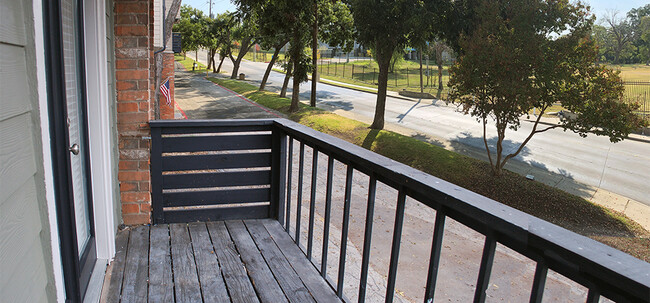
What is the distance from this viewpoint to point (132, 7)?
314 cm

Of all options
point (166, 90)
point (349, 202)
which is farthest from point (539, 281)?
point (166, 90)

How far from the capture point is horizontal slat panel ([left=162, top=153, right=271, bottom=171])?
11.1 feet

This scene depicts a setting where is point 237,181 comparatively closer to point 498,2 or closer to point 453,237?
point 453,237

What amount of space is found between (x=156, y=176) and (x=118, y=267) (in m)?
0.82

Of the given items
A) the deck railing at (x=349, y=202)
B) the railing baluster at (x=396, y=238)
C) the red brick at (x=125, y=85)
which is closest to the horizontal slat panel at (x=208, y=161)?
the deck railing at (x=349, y=202)

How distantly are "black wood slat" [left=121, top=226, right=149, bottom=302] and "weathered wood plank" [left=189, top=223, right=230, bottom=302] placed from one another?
0.30m

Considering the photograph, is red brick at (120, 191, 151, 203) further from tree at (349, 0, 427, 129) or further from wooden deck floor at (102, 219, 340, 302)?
tree at (349, 0, 427, 129)

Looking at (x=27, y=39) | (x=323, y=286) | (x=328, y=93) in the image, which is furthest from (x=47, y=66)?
(x=328, y=93)

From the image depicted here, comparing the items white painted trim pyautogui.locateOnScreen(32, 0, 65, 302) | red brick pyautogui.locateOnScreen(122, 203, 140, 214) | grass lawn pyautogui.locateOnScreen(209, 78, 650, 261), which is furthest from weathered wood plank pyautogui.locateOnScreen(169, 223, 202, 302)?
grass lawn pyautogui.locateOnScreen(209, 78, 650, 261)

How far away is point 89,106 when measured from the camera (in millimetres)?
2584

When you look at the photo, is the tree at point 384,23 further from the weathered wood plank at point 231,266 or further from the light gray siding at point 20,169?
the light gray siding at point 20,169

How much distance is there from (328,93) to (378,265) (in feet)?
73.3

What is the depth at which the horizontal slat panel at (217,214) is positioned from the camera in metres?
3.44

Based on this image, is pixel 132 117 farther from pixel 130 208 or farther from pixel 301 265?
pixel 301 265
